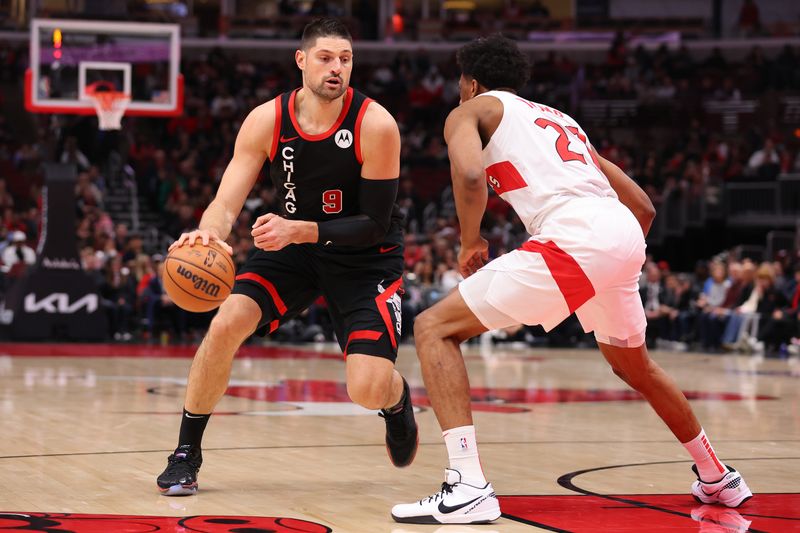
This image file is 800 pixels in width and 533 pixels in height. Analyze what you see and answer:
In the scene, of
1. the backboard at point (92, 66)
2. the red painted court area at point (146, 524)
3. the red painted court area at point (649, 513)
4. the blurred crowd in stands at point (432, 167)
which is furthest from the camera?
the blurred crowd in stands at point (432, 167)

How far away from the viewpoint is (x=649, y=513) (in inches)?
188

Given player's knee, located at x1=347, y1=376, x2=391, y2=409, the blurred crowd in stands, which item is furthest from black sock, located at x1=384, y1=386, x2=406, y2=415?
the blurred crowd in stands

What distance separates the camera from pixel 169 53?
691 inches

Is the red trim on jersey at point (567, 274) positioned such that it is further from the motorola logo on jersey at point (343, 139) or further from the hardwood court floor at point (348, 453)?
the motorola logo on jersey at point (343, 139)

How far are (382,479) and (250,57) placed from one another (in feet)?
85.9

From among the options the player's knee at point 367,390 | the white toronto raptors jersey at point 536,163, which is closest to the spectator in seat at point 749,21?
the white toronto raptors jersey at point 536,163

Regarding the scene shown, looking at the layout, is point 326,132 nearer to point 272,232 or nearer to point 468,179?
point 272,232

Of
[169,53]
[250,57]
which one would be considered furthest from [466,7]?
[169,53]

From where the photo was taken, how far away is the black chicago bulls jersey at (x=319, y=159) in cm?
534

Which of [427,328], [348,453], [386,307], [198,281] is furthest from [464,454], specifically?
[348,453]

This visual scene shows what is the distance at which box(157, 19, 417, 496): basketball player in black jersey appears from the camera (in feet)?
17.2

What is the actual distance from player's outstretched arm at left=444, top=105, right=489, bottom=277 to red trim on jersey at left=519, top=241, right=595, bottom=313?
28 centimetres

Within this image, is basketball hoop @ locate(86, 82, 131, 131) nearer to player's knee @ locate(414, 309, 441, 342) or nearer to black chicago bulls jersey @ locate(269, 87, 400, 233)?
black chicago bulls jersey @ locate(269, 87, 400, 233)

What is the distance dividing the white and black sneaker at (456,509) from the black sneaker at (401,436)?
0.98 metres
